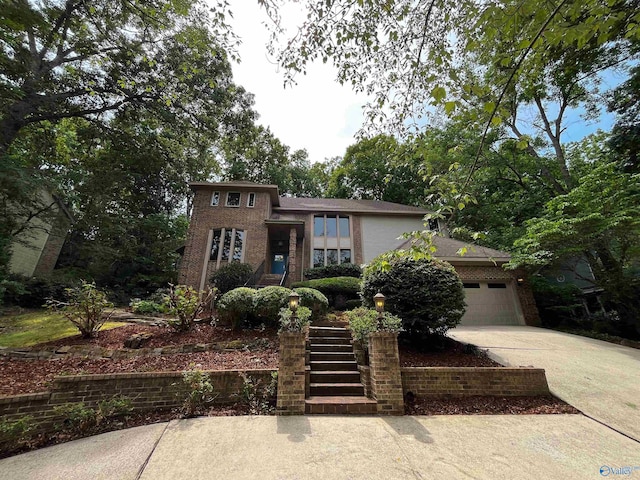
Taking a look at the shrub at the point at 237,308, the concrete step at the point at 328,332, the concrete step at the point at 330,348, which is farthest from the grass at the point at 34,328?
the concrete step at the point at 330,348

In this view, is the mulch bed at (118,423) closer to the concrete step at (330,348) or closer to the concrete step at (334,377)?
the concrete step at (334,377)

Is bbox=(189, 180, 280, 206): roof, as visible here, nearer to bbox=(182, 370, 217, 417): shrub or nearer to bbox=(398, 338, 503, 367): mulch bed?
bbox=(398, 338, 503, 367): mulch bed

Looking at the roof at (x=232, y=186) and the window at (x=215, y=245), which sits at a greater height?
the roof at (x=232, y=186)

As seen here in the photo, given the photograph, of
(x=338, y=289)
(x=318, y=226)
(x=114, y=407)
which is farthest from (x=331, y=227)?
(x=114, y=407)

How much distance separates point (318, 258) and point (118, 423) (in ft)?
37.3

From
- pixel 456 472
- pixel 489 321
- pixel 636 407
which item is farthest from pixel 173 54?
pixel 489 321

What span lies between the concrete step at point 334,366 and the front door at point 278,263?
10.6m

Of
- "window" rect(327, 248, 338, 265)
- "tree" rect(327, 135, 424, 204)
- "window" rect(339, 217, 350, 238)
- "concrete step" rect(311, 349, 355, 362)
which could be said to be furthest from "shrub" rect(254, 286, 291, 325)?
"tree" rect(327, 135, 424, 204)

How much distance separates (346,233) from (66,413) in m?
12.9

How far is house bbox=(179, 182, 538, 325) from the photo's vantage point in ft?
36.0

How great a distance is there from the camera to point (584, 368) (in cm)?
521

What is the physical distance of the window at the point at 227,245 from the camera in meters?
13.0

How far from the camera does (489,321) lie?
1070cm

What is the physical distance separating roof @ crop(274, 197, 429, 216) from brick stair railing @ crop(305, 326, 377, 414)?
1012 cm
